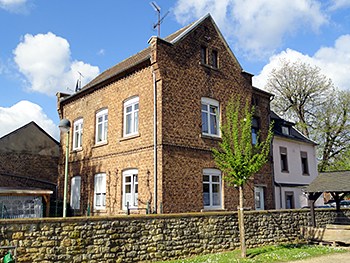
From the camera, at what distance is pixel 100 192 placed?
1703cm

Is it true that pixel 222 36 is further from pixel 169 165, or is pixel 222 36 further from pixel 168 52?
pixel 169 165

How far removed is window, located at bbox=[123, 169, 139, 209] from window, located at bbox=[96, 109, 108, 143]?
3.16 metres

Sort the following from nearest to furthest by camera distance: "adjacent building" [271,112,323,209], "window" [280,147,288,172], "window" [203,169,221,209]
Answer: "window" [203,169,221,209]
"adjacent building" [271,112,323,209]
"window" [280,147,288,172]

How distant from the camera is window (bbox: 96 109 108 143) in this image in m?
17.8

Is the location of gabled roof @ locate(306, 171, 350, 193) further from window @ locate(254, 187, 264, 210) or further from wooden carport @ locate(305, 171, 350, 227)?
window @ locate(254, 187, 264, 210)

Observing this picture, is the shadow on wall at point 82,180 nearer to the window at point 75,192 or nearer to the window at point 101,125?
the window at point 75,192

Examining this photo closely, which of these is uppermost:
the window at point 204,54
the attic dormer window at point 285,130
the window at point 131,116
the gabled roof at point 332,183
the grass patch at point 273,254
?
the window at point 204,54

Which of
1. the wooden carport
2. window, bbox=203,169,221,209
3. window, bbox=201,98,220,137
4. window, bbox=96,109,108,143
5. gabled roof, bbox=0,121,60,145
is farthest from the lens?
gabled roof, bbox=0,121,60,145

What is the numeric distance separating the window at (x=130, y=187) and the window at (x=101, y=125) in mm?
3157

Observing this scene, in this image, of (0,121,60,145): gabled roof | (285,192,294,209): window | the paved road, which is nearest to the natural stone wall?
the paved road

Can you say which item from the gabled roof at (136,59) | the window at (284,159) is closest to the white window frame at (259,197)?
the window at (284,159)

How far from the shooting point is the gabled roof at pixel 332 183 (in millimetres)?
14234

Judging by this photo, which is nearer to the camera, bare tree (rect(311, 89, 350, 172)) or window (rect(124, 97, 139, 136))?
window (rect(124, 97, 139, 136))

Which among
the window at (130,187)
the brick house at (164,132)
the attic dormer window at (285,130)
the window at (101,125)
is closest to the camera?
the brick house at (164,132)
